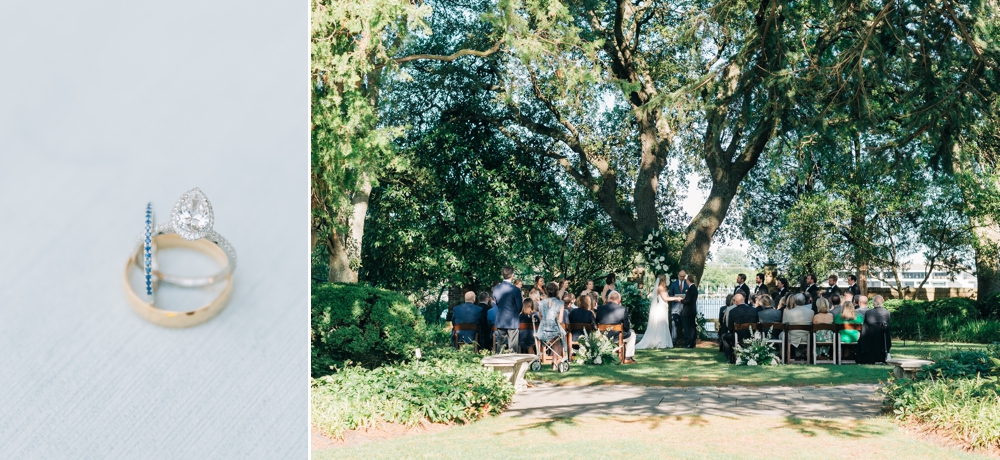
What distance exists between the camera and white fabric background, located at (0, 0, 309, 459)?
5035 mm

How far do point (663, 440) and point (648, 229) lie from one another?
13.0 metres

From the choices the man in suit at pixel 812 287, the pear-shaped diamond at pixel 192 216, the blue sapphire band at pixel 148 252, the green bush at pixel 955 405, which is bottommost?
the green bush at pixel 955 405

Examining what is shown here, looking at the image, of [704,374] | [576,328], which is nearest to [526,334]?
[576,328]

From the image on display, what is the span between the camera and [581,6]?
61.2 feet

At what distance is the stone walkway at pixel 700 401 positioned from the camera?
8.18 meters

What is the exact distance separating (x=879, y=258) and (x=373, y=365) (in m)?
18.5

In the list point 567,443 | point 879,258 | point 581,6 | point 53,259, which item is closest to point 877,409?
point 567,443

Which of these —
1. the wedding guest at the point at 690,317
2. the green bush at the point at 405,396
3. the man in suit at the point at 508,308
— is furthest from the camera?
the wedding guest at the point at 690,317

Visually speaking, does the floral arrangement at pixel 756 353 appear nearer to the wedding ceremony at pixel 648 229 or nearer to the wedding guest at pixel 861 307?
the wedding ceremony at pixel 648 229

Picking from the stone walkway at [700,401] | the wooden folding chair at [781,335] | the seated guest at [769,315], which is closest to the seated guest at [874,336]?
the wooden folding chair at [781,335]

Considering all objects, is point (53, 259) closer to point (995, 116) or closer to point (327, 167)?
point (327, 167)

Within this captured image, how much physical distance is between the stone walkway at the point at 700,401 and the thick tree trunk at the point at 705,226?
9420mm

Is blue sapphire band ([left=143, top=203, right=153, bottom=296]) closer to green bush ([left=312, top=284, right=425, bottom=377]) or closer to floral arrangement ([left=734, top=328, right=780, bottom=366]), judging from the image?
green bush ([left=312, top=284, right=425, bottom=377])

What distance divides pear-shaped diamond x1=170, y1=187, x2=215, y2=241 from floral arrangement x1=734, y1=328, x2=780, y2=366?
30.6 feet
